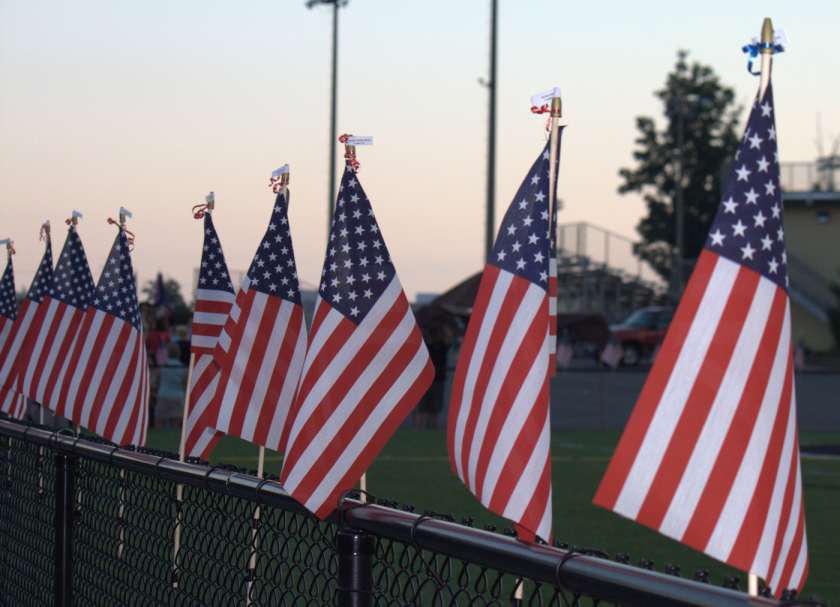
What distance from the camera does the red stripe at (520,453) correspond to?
435cm

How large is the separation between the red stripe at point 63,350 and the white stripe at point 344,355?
5.24 meters

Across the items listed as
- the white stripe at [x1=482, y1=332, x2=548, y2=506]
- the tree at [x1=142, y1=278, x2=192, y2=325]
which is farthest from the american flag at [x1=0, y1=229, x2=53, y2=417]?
the tree at [x1=142, y1=278, x2=192, y2=325]

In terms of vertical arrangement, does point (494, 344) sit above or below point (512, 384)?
above

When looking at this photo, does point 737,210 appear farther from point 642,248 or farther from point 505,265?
point 642,248

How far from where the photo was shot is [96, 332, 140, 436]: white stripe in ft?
29.9

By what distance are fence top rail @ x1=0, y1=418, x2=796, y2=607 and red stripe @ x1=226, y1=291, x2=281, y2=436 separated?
1479 millimetres

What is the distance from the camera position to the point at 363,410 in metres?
5.19

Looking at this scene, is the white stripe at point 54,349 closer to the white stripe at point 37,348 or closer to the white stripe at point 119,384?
the white stripe at point 37,348

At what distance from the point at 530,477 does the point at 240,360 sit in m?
3.09

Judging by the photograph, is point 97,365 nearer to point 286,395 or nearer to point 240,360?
point 240,360

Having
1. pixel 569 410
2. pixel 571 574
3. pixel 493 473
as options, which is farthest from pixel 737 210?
pixel 569 410

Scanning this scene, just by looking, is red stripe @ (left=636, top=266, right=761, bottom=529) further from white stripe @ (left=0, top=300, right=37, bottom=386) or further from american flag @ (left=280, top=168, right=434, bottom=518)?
white stripe @ (left=0, top=300, right=37, bottom=386)

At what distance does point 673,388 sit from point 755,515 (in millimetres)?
311

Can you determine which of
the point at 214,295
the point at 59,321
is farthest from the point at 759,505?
the point at 59,321
